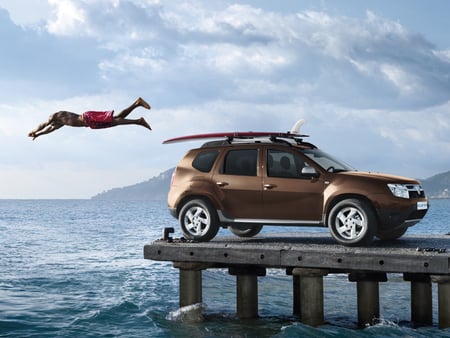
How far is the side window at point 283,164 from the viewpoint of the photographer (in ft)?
45.6

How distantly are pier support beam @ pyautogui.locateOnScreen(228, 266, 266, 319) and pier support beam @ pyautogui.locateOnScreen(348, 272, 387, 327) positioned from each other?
202 cm

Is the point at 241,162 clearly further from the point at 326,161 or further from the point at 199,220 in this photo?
the point at 326,161

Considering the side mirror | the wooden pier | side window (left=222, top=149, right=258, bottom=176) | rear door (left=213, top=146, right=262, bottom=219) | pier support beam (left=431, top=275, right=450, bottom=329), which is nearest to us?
Result: the wooden pier

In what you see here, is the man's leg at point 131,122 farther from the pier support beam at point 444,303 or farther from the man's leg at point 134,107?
the pier support beam at point 444,303

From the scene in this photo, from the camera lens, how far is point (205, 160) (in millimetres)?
14758

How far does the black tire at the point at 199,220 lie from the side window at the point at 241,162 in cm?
83

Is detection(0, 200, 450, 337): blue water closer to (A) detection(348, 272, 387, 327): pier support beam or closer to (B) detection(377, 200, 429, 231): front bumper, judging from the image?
(A) detection(348, 272, 387, 327): pier support beam

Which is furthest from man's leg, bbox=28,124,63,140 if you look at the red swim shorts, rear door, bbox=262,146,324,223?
rear door, bbox=262,146,324,223

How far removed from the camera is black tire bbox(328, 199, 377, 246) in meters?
13.1

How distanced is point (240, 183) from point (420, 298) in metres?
4.13

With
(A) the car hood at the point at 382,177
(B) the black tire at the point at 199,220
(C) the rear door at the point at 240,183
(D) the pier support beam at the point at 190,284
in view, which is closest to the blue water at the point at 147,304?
(D) the pier support beam at the point at 190,284

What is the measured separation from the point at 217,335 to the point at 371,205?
4.17 m

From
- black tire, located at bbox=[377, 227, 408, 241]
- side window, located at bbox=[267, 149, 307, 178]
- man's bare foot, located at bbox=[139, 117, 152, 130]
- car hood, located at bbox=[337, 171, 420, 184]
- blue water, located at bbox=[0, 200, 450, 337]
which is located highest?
man's bare foot, located at bbox=[139, 117, 152, 130]

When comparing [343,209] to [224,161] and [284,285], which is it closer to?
[224,161]
